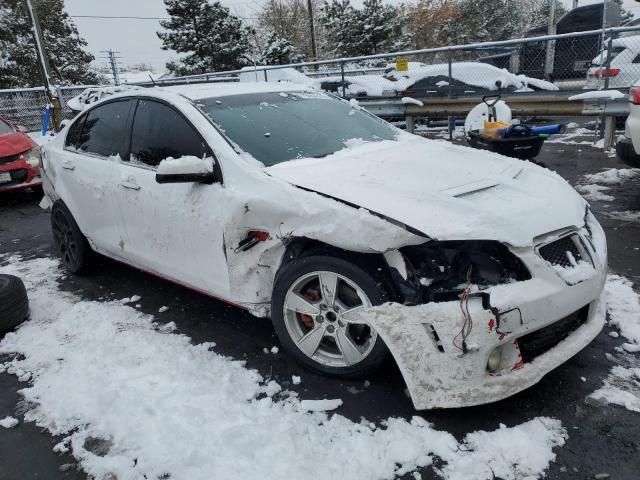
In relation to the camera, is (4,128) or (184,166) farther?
(4,128)

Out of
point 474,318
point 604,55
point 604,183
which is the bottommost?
point 604,183

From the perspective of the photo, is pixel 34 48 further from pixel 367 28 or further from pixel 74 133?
pixel 74 133

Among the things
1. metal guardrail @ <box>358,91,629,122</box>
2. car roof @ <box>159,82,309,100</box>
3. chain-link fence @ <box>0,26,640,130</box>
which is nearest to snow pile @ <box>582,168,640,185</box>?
metal guardrail @ <box>358,91,629,122</box>

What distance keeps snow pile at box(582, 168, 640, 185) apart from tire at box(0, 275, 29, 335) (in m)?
6.55

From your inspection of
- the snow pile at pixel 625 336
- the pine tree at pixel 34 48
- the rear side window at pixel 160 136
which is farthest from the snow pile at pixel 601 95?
the pine tree at pixel 34 48

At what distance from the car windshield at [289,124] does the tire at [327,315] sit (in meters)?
0.77

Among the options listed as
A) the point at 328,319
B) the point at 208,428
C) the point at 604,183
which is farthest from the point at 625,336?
the point at 604,183

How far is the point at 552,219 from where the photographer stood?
2.57 metres

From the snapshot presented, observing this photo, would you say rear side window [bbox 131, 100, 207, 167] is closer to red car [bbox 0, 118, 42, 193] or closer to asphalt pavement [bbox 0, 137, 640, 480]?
asphalt pavement [bbox 0, 137, 640, 480]

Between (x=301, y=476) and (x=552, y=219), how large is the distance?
1.71 metres

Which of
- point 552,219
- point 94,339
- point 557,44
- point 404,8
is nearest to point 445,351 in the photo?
point 552,219

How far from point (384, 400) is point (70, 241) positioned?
3354 millimetres

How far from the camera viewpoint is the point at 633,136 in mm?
5098

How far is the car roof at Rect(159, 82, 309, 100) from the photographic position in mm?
3625
